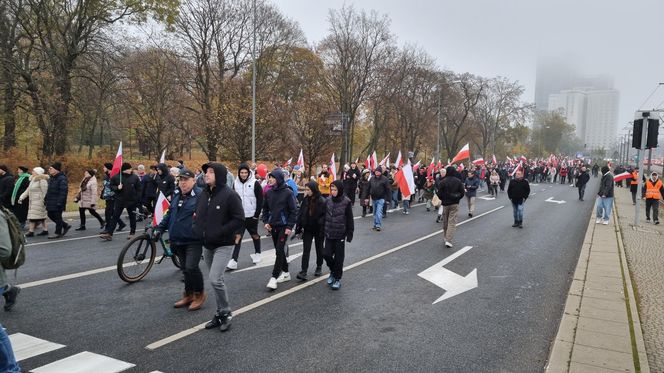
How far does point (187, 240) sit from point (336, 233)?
7.43 feet

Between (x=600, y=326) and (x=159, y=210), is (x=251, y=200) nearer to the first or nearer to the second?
(x=159, y=210)

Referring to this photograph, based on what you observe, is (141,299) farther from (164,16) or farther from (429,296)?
(164,16)

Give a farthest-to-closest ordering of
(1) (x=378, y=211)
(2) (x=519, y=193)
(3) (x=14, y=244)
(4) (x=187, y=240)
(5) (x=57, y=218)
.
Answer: (2) (x=519, y=193) < (1) (x=378, y=211) < (5) (x=57, y=218) < (4) (x=187, y=240) < (3) (x=14, y=244)

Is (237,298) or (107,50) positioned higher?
(107,50)

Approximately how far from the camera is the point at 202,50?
108ft

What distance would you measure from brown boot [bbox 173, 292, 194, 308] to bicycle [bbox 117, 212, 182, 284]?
1.30 meters

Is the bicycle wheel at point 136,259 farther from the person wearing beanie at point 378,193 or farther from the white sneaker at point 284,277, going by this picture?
the person wearing beanie at point 378,193

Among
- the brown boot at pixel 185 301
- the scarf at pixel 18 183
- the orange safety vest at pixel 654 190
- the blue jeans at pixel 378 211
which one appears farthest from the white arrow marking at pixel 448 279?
the orange safety vest at pixel 654 190

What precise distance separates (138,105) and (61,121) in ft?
29.7

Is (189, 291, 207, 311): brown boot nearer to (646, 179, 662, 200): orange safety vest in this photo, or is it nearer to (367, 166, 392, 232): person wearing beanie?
(367, 166, 392, 232): person wearing beanie

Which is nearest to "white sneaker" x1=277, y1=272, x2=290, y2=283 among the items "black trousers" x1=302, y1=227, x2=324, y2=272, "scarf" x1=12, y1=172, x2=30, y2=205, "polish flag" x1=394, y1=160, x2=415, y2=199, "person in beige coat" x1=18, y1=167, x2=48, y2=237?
"black trousers" x1=302, y1=227, x2=324, y2=272

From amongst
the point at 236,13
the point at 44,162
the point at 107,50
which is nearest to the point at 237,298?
the point at 44,162

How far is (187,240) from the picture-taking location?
597 centimetres

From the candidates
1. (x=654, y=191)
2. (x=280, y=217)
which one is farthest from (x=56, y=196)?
(x=654, y=191)
